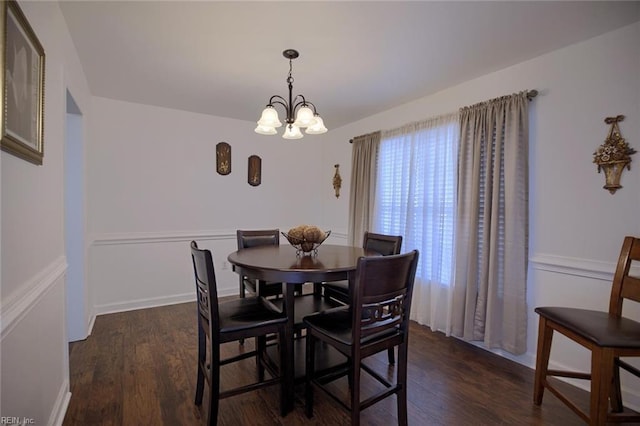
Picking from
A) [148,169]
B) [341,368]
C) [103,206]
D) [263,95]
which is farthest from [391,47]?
[103,206]

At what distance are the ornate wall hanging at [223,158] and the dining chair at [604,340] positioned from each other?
3621mm

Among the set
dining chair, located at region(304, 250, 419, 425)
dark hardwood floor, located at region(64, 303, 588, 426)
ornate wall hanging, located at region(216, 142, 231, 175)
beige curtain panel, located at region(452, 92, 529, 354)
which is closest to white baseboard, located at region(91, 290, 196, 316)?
dark hardwood floor, located at region(64, 303, 588, 426)

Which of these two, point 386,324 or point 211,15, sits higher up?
point 211,15

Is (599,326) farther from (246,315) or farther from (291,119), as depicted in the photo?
(291,119)

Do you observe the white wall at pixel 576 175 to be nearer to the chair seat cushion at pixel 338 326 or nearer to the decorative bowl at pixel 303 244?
the chair seat cushion at pixel 338 326

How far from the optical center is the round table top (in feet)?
5.47

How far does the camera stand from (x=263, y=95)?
10.5 ft

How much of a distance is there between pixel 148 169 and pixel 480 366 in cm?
387

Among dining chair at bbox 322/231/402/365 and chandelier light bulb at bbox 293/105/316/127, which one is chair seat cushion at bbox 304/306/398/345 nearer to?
dining chair at bbox 322/231/402/365

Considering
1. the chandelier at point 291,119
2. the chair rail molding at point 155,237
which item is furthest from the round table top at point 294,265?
the chair rail molding at point 155,237

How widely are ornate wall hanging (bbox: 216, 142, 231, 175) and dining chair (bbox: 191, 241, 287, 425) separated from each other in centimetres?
245

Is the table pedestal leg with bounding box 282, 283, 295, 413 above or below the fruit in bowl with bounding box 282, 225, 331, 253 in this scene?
below

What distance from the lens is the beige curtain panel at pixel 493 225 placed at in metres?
2.34

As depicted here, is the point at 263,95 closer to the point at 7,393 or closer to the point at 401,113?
the point at 401,113
